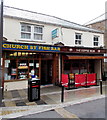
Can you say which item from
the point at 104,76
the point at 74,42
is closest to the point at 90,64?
the point at 104,76

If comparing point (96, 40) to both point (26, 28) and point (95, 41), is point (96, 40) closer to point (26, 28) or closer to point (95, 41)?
point (95, 41)

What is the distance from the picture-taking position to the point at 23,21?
9797mm

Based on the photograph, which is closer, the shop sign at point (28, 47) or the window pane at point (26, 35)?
the shop sign at point (28, 47)

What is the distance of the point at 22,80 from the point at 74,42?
6.49 m

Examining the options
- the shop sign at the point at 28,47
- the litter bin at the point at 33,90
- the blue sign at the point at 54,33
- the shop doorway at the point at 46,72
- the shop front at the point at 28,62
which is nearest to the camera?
the litter bin at the point at 33,90

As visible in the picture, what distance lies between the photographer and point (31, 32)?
10.3 metres

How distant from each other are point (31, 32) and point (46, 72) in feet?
13.0

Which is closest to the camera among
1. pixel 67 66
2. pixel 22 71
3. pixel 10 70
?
pixel 10 70

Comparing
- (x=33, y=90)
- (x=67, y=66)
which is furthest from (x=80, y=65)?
(x=33, y=90)

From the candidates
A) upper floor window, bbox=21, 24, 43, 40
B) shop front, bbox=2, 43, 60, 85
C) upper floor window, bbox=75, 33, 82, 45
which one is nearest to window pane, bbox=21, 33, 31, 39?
upper floor window, bbox=21, 24, 43, 40

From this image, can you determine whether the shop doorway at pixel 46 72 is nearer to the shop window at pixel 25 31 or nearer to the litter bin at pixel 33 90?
the shop window at pixel 25 31

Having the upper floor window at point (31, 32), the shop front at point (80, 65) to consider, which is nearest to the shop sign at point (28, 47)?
the shop front at point (80, 65)

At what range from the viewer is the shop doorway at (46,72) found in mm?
11070

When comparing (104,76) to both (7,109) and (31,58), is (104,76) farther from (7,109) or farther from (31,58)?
(7,109)
